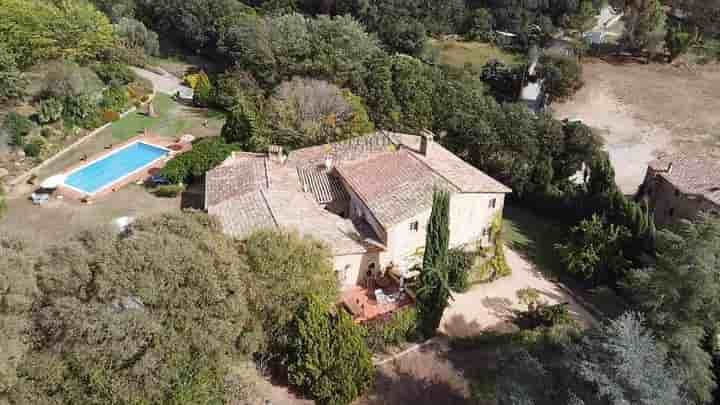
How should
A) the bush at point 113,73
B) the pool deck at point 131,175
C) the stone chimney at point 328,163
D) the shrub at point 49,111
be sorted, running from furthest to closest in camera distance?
1. the bush at point 113,73
2. the shrub at point 49,111
3. the pool deck at point 131,175
4. the stone chimney at point 328,163

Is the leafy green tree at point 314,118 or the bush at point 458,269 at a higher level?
the leafy green tree at point 314,118

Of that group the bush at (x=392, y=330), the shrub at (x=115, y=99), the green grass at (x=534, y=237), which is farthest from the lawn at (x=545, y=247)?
the shrub at (x=115, y=99)

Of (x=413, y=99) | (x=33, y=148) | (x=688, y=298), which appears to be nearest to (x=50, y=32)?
(x=33, y=148)

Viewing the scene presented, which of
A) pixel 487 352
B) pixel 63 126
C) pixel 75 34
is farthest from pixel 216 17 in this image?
pixel 487 352

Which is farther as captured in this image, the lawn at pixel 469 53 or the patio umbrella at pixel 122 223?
the lawn at pixel 469 53

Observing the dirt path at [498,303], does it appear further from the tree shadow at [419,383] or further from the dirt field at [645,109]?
the dirt field at [645,109]

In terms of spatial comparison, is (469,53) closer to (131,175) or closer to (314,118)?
(314,118)

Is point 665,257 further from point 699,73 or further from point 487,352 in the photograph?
point 699,73
